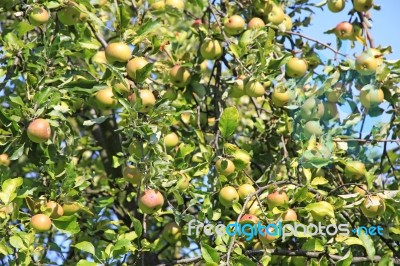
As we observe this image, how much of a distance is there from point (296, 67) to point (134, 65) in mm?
713

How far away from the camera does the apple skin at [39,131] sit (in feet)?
7.78

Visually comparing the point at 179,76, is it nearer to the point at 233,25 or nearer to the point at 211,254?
the point at 233,25

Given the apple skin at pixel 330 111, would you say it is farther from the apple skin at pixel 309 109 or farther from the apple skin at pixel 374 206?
the apple skin at pixel 374 206

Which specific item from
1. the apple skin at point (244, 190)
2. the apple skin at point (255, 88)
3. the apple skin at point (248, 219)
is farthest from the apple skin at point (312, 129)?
the apple skin at point (248, 219)

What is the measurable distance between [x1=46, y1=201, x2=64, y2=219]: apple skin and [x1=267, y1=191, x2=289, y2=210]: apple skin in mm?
745

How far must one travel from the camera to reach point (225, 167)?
246 centimetres

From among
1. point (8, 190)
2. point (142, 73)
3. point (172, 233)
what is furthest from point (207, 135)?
point (8, 190)

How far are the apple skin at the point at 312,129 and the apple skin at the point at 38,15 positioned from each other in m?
1.08

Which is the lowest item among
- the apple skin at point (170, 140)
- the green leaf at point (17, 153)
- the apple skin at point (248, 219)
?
the apple skin at point (170, 140)

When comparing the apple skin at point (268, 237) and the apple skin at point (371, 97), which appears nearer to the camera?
the apple skin at point (268, 237)

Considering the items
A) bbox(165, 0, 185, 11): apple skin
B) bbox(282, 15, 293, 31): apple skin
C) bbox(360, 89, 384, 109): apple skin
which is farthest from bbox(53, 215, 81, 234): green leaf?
bbox(282, 15, 293, 31): apple skin

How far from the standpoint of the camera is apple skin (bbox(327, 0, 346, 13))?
9.77 feet

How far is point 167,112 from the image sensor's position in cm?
236

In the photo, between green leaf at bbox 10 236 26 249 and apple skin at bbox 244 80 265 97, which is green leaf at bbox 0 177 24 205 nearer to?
green leaf at bbox 10 236 26 249
